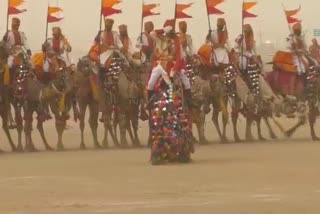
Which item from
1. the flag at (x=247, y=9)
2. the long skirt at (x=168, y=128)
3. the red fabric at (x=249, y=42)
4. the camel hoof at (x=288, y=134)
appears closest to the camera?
the long skirt at (x=168, y=128)

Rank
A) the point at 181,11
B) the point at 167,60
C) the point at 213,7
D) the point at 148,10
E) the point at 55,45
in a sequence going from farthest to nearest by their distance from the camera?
1. the point at 148,10
2. the point at 181,11
3. the point at 213,7
4. the point at 55,45
5. the point at 167,60

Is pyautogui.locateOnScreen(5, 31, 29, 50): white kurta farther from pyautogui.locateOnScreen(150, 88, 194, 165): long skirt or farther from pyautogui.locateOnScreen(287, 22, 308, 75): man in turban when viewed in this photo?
pyautogui.locateOnScreen(287, 22, 308, 75): man in turban

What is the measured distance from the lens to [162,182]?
14.2m

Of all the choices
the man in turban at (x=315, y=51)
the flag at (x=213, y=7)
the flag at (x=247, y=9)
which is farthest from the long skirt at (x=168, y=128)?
the flag at (x=247, y=9)

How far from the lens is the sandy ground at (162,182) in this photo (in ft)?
38.3

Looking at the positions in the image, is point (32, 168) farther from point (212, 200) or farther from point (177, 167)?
point (212, 200)

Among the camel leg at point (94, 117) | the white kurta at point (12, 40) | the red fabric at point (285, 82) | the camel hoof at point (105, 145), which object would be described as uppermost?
the white kurta at point (12, 40)

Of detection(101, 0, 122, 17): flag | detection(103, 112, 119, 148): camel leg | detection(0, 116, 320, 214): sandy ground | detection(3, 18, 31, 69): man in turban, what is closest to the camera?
detection(0, 116, 320, 214): sandy ground

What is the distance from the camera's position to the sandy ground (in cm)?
1166

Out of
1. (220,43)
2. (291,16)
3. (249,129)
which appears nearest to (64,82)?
(220,43)

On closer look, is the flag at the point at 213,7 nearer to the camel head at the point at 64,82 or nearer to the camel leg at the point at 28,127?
the camel head at the point at 64,82

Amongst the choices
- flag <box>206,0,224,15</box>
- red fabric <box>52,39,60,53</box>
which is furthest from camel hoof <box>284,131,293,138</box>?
red fabric <box>52,39,60,53</box>

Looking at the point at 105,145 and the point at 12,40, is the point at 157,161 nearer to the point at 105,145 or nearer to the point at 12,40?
the point at 105,145

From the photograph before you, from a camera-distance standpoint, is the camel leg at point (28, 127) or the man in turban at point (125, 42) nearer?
the camel leg at point (28, 127)
